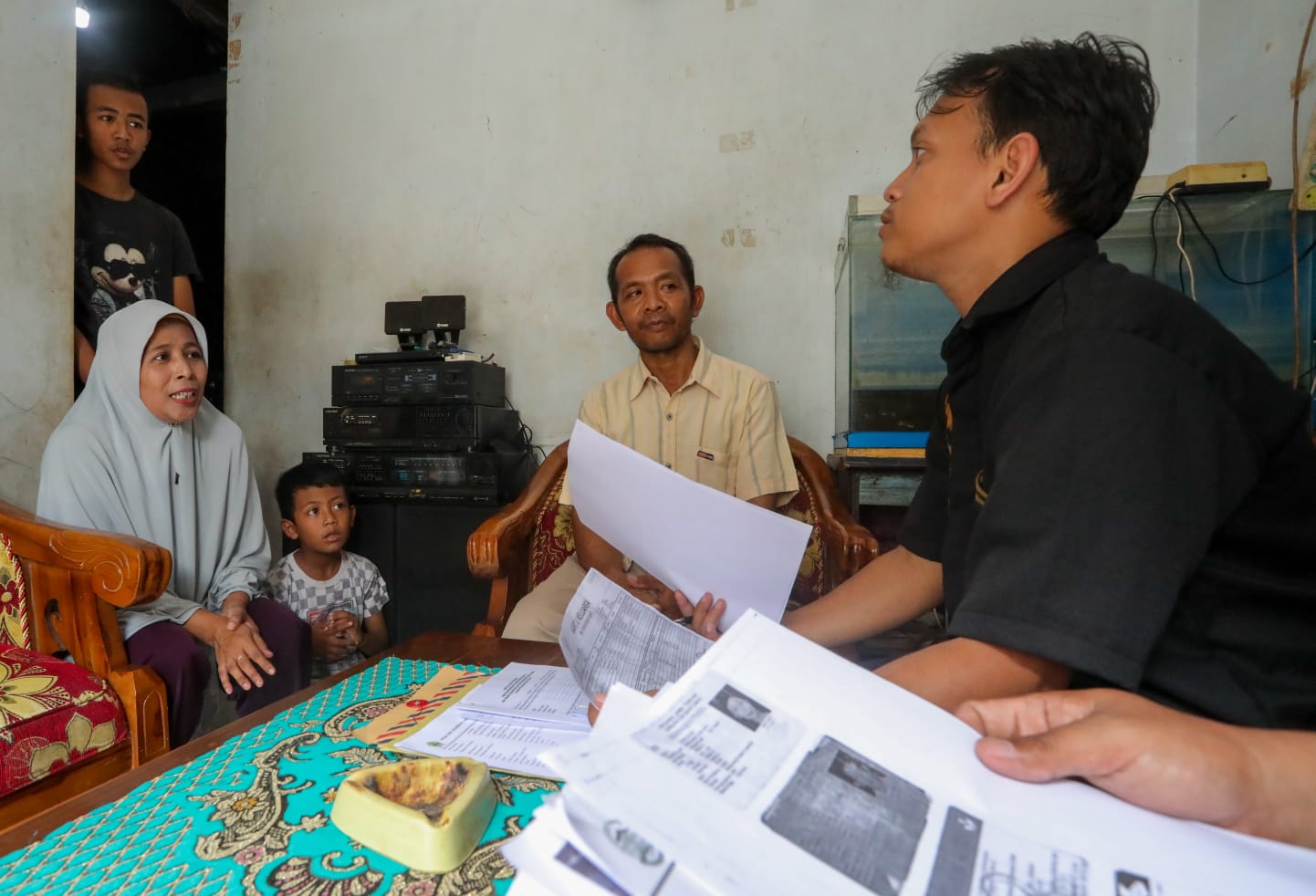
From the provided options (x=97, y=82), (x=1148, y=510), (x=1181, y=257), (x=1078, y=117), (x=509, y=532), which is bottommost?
(x=509, y=532)

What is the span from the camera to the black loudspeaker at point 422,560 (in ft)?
7.82

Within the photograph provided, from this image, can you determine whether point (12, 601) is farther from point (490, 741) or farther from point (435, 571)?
point (490, 741)

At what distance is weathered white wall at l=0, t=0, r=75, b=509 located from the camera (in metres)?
1.91

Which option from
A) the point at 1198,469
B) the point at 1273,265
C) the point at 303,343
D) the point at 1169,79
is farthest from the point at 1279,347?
the point at 303,343

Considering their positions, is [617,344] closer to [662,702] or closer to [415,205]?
[415,205]

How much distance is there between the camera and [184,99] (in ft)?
12.1

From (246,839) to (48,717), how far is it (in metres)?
0.86

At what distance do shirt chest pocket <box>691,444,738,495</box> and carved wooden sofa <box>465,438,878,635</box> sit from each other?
6.2 inches

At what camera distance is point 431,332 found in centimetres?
273

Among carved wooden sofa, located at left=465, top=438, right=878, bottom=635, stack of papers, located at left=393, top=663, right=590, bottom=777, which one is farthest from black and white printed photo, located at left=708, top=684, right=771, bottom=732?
carved wooden sofa, located at left=465, top=438, right=878, bottom=635

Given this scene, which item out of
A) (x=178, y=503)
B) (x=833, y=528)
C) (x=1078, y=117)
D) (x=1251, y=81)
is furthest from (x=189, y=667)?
(x=1251, y=81)

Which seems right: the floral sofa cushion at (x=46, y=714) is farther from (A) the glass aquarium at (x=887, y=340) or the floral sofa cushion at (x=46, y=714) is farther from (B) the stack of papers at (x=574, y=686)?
(A) the glass aquarium at (x=887, y=340)

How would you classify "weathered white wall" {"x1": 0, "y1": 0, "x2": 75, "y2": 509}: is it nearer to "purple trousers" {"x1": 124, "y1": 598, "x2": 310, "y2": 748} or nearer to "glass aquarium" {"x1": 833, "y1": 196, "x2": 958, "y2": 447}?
"purple trousers" {"x1": 124, "y1": 598, "x2": 310, "y2": 748}

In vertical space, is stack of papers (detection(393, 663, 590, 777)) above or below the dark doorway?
below
